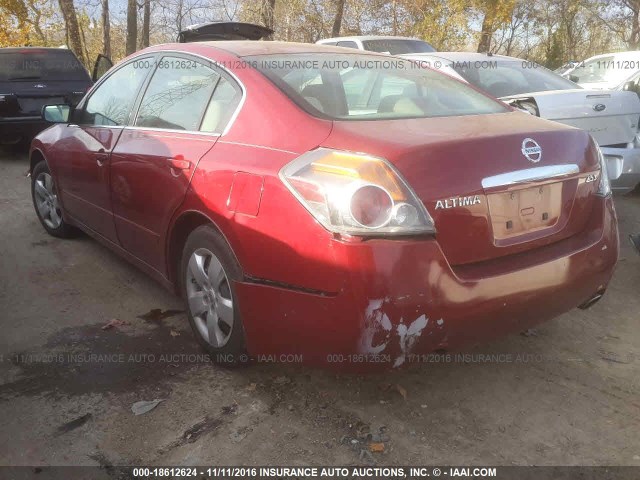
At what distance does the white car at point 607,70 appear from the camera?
9.10 metres

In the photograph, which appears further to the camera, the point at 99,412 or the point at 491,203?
the point at 99,412

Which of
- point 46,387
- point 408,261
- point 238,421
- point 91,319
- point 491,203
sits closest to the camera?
point 408,261

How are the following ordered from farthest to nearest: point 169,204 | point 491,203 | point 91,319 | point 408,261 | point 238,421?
point 91,319
point 169,204
point 238,421
point 491,203
point 408,261

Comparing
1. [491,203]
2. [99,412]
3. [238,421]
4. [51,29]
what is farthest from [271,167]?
[51,29]

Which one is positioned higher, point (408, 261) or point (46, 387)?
point (408, 261)

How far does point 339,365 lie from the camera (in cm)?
241

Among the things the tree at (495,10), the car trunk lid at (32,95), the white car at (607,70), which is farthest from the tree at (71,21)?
the white car at (607,70)

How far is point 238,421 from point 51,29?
2396 cm

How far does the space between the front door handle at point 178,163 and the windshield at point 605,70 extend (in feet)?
25.0

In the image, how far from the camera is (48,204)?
5102 mm

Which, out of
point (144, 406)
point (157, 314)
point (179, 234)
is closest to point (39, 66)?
point (157, 314)

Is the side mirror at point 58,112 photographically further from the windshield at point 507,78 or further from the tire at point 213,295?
the windshield at point 507,78

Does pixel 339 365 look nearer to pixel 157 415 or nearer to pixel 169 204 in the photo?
pixel 157 415

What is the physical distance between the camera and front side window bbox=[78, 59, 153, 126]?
3.82 meters
